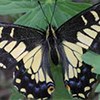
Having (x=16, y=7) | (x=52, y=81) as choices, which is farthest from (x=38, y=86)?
(x=16, y=7)

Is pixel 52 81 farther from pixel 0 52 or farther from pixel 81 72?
pixel 0 52

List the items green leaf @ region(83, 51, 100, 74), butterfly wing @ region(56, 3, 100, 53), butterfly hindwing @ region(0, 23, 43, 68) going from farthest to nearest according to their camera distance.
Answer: butterfly hindwing @ region(0, 23, 43, 68) → butterfly wing @ region(56, 3, 100, 53) → green leaf @ region(83, 51, 100, 74)

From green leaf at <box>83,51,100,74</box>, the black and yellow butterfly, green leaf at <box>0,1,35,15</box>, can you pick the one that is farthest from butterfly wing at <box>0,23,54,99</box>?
green leaf at <box>83,51,100,74</box>

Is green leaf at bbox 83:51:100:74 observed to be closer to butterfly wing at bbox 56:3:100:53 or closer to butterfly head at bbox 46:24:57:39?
butterfly wing at bbox 56:3:100:53

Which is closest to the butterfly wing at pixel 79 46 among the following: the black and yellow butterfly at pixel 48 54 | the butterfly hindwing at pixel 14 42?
the black and yellow butterfly at pixel 48 54

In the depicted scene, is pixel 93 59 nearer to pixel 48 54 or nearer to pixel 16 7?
pixel 48 54
